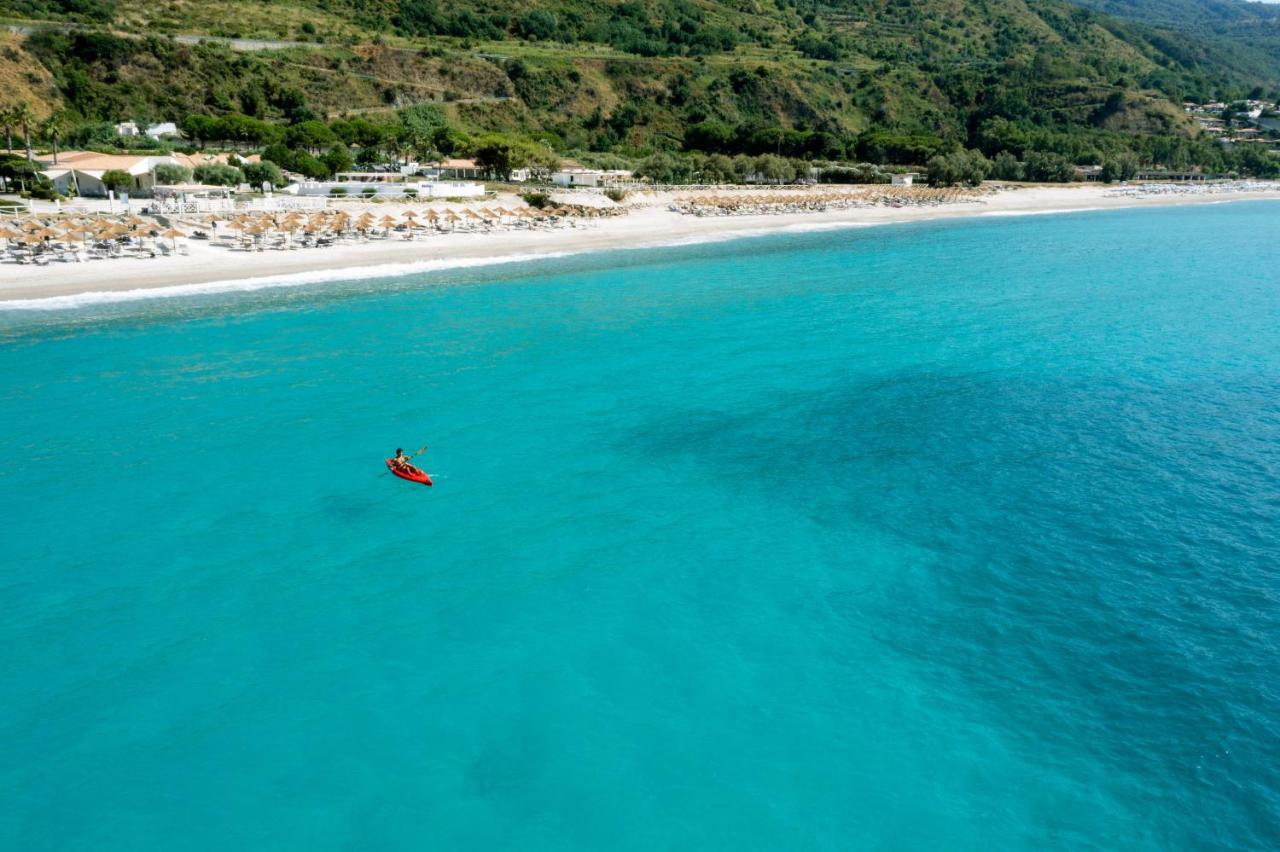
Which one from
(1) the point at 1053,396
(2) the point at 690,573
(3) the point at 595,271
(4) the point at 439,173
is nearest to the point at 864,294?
(3) the point at 595,271

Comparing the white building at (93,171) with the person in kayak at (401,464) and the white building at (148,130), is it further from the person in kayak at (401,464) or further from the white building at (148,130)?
the person in kayak at (401,464)

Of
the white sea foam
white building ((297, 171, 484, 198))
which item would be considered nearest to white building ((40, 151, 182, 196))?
white building ((297, 171, 484, 198))

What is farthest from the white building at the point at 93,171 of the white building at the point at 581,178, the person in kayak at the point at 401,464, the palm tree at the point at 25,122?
the person in kayak at the point at 401,464

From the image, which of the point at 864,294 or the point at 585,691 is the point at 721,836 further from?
the point at 864,294

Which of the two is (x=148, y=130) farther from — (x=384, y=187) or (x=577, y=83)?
(x=577, y=83)

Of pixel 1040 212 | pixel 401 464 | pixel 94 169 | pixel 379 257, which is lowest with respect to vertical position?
pixel 401 464

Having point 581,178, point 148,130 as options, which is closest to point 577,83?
point 581,178
